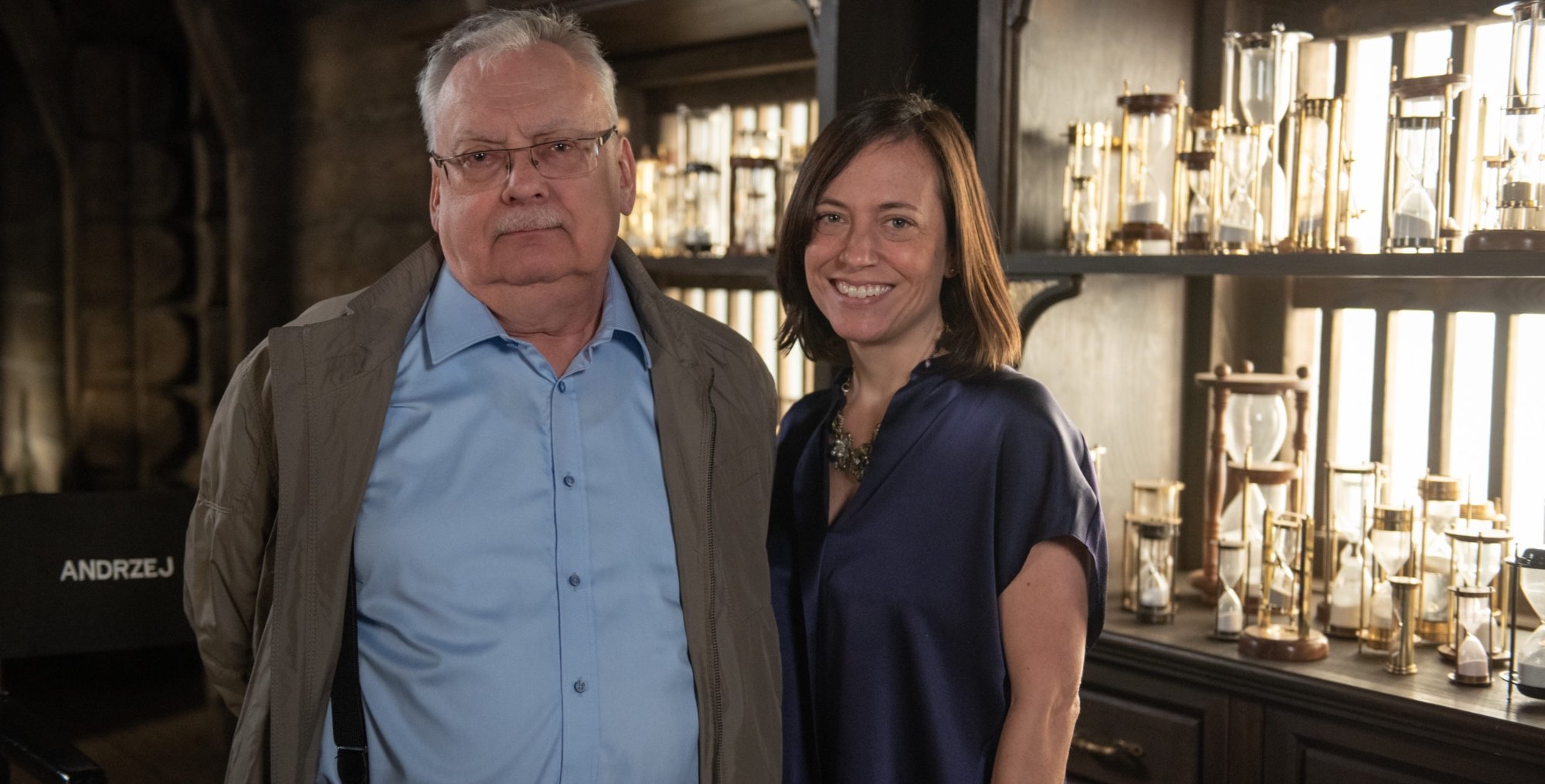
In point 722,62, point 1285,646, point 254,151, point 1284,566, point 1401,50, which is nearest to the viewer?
point 1285,646

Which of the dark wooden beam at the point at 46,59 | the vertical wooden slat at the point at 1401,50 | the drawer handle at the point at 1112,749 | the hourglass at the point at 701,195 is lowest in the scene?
the drawer handle at the point at 1112,749

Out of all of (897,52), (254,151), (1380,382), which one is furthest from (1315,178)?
(254,151)

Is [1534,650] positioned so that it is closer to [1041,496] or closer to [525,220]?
[1041,496]

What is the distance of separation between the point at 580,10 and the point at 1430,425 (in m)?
2.06

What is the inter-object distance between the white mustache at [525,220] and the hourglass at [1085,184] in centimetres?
114

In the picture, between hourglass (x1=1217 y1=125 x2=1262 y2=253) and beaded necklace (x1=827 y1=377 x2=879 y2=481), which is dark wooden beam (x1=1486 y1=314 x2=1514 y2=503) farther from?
beaded necklace (x1=827 y1=377 x2=879 y2=481)

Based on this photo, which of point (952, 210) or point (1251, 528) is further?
point (1251, 528)

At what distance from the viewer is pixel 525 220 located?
1802mm

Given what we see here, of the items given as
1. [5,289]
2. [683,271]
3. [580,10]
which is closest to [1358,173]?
[683,271]

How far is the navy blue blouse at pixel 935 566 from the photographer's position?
1.80 meters

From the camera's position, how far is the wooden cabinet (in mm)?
1987

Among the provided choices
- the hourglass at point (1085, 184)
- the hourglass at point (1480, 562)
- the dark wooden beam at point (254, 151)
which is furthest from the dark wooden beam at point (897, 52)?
the dark wooden beam at point (254, 151)

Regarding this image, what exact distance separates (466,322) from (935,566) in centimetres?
71

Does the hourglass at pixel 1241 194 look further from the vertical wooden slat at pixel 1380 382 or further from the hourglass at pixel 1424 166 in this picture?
the vertical wooden slat at pixel 1380 382
